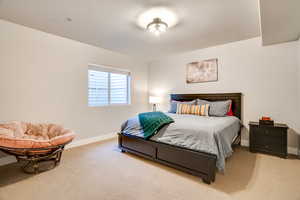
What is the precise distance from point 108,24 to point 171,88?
2712mm

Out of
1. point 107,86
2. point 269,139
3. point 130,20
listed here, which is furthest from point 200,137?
point 107,86

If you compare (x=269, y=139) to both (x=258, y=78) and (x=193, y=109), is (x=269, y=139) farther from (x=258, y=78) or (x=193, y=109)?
(x=193, y=109)

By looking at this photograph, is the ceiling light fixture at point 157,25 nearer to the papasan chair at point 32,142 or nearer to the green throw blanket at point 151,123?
the green throw blanket at point 151,123

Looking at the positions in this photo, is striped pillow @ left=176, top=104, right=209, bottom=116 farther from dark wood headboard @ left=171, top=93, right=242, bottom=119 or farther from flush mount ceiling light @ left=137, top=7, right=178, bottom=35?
flush mount ceiling light @ left=137, top=7, right=178, bottom=35

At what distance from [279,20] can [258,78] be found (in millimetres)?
1375

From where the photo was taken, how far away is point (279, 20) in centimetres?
216

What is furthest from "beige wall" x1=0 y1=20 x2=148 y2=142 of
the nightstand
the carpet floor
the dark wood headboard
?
the nightstand

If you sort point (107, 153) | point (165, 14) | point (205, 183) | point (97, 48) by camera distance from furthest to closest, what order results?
point (97, 48) → point (107, 153) → point (165, 14) → point (205, 183)

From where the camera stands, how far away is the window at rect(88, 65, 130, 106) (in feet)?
12.5

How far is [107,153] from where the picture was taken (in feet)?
9.86

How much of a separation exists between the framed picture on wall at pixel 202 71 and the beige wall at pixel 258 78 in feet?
0.37

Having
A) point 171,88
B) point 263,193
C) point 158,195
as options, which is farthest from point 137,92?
point 263,193

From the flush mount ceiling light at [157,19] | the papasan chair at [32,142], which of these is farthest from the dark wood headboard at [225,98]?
the papasan chair at [32,142]

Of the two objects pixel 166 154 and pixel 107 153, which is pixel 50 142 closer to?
pixel 107 153
